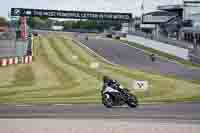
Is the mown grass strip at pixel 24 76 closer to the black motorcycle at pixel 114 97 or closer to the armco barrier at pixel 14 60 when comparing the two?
the armco barrier at pixel 14 60

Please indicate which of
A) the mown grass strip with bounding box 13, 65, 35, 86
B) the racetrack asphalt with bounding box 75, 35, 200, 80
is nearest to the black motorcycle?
the mown grass strip with bounding box 13, 65, 35, 86

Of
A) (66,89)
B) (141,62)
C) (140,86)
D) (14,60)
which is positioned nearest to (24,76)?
(66,89)

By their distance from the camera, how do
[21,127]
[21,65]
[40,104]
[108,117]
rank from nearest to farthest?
[21,127] < [108,117] < [40,104] < [21,65]

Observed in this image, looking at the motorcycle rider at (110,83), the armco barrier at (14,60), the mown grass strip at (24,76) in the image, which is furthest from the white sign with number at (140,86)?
the armco barrier at (14,60)

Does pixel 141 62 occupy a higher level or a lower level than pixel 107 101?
lower

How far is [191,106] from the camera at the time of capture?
23.0 metres

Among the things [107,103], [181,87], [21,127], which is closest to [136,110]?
[107,103]

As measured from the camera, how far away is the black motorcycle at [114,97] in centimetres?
2316

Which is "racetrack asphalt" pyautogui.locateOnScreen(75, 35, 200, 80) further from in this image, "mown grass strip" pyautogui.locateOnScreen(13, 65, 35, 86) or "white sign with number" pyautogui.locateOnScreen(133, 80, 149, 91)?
"white sign with number" pyautogui.locateOnScreen(133, 80, 149, 91)

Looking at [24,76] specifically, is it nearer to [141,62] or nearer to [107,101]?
[107,101]

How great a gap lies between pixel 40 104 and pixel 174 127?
354 inches

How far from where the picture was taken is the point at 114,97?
23188 mm

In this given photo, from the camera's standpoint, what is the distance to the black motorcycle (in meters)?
23.2

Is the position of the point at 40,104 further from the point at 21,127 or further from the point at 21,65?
the point at 21,65
